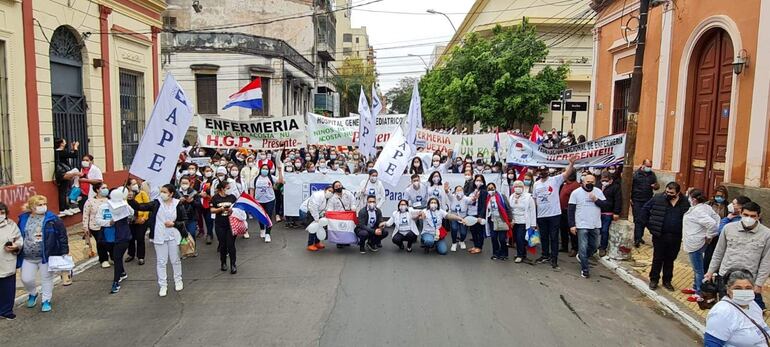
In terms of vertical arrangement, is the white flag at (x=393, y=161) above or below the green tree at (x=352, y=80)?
below

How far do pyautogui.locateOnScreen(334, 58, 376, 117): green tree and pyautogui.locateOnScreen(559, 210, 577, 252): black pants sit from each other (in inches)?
2102

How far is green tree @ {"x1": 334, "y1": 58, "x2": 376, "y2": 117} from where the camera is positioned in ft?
211

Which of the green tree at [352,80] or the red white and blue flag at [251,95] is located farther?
the green tree at [352,80]

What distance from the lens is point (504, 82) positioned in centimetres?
2741

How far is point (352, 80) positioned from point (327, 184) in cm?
5313

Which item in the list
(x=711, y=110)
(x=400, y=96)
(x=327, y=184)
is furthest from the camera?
(x=400, y=96)

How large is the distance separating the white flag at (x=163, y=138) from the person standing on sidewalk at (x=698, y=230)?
23.9 feet

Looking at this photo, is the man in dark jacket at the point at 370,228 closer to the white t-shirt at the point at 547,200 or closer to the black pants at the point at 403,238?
the black pants at the point at 403,238

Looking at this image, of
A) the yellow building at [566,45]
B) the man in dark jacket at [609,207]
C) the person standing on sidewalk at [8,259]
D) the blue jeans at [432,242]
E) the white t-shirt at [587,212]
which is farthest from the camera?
the yellow building at [566,45]

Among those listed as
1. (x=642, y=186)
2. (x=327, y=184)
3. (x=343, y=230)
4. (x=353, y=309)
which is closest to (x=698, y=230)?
(x=642, y=186)

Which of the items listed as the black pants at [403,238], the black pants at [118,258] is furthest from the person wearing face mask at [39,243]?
the black pants at [403,238]

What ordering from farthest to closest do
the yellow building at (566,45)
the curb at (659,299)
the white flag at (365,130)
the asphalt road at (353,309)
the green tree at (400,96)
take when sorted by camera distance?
1. the green tree at (400,96)
2. the yellow building at (566,45)
3. the white flag at (365,130)
4. the curb at (659,299)
5. the asphalt road at (353,309)

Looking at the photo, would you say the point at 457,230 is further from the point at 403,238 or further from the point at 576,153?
the point at 576,153

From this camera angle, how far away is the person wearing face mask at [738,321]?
4.01 meters
